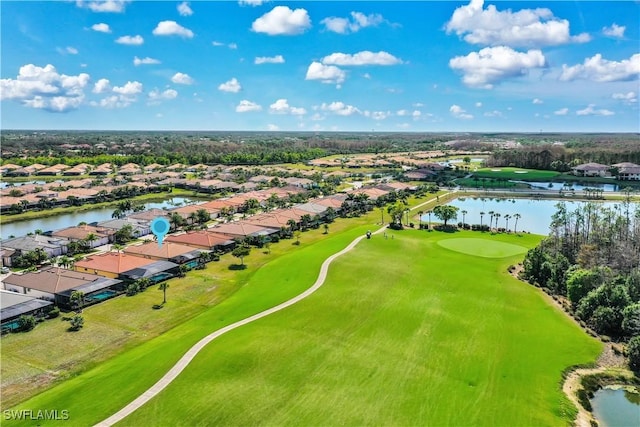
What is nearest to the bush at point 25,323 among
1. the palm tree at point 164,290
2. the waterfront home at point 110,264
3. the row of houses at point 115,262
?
the row of houses at point 115,262

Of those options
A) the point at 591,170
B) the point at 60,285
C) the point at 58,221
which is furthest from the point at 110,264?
the point at 591,170

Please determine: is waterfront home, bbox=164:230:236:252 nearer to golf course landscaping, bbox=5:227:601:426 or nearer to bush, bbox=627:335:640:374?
golf course landscaping, bbox=5:227:601:426

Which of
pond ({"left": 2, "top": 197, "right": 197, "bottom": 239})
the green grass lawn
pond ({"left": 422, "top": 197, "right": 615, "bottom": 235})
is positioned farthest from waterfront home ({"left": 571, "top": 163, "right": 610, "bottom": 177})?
pond ({"left": 2, "top": 197, "right": 197, "bottom": 239})

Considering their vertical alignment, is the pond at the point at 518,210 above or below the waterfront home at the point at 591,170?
below

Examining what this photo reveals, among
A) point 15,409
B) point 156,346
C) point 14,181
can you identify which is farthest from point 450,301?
point 14,181

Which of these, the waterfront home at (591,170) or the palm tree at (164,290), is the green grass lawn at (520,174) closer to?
the waterfront home at (591,170)
